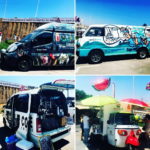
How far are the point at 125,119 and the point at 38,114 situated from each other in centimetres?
184

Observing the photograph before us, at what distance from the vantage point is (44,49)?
550 cm

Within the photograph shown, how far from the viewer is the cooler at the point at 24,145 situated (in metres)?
4.36

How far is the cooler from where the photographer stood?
4363 millimetres

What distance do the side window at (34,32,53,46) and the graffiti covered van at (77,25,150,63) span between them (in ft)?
2.48

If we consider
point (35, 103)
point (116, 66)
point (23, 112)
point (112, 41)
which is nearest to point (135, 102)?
point (116, 66)

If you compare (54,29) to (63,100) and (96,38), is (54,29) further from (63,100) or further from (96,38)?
(63,100)

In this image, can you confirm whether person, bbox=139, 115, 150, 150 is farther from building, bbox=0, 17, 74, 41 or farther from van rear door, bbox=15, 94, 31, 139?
building, bbox=0, 17, 74, 41

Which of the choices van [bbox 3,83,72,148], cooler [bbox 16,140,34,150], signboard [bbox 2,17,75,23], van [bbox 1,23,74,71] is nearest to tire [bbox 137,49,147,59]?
van [bbox 1,23,74,71]

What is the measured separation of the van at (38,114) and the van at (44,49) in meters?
0.92

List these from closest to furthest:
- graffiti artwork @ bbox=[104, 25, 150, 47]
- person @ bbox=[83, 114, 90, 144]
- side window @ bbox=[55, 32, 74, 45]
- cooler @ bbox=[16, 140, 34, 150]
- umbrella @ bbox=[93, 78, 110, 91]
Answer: cooler @ bbox=[16, 140, 34, 150]
person @ bbox=[83, 114, 90, 144]
umbrella @ bbox=[93, 78, 110, 91]
side window @ bbox=[55, 32, 74, 45]
graffiti artwork @ bbox=[104, 25, 150, 47]

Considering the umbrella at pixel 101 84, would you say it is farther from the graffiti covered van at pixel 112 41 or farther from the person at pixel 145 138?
the person at pixel 145 138

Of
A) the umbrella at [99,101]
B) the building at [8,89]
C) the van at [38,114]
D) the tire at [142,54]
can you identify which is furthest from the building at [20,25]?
the tire at [142,54]

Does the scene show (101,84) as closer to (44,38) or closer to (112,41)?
(112,41)

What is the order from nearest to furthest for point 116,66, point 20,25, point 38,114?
point 38,114 → point 20,25 → point 116,66
